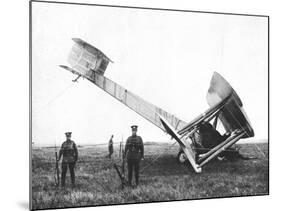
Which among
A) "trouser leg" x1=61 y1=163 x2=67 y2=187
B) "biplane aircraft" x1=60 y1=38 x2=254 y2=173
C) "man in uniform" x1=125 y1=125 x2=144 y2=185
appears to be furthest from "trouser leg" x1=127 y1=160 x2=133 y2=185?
"trouser leg" x1=61 y1=163 x2=67 y2=187

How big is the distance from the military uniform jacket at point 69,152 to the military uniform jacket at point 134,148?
419 millimetres

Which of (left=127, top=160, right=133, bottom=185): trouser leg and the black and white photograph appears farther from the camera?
(left=127, top=160, right=133, bottom=185): trouser leg

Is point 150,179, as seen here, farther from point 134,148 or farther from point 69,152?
point 69,152

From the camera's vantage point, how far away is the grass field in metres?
3.79

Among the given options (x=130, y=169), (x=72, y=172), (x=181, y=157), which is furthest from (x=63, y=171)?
(x=181, y=157)

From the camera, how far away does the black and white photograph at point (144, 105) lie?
3809 millimetres

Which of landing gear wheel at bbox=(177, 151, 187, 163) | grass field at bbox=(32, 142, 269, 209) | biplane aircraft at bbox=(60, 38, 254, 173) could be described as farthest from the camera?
landing gear wheel at bbox=(177, 151, 187, 163)

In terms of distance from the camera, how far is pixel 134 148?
402 centimetres

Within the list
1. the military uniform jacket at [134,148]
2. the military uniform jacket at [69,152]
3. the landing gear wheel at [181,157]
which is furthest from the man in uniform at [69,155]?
the landing gear wheel at [181,157]

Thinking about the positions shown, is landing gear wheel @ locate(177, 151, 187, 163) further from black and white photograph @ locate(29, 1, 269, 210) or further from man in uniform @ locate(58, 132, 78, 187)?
man in uniform @ locate(58, 132, 78, 187)

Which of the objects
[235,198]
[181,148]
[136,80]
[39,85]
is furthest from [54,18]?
[235,198]

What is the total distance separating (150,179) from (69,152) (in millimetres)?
696

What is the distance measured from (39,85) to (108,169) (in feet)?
2.78

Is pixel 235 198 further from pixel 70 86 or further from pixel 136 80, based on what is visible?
pixel 70 86
